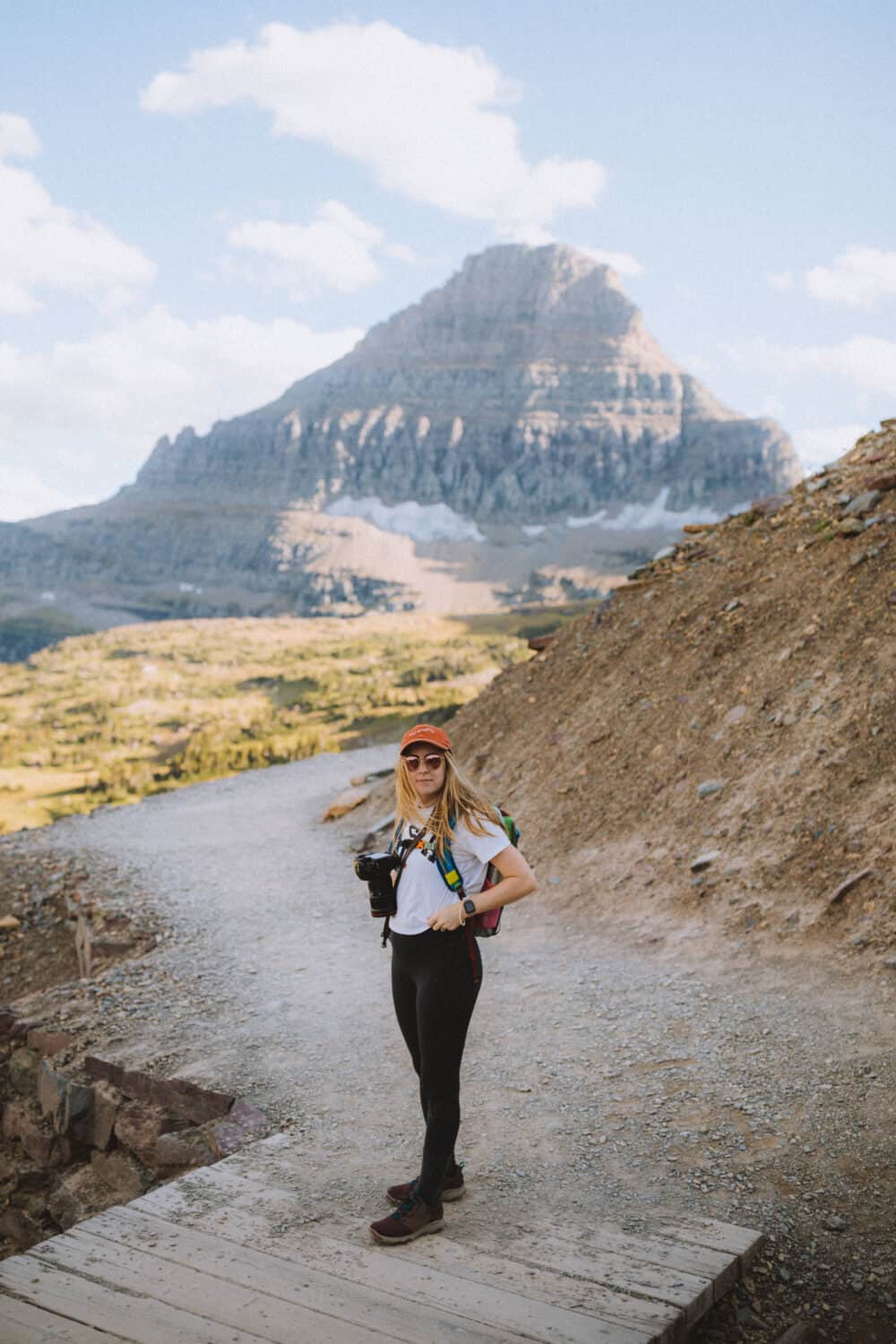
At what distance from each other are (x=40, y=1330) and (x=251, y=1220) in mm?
1495

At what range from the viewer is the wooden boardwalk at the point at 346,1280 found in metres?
4.44

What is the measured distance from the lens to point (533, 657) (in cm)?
2308

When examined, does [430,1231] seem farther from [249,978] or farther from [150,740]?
[150,740]

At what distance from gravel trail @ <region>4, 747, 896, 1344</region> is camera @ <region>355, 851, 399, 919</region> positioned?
6.42 feet

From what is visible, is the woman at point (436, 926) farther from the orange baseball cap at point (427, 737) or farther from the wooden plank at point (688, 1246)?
the wooden plank at point (688, 1246)

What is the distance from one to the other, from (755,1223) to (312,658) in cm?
16529

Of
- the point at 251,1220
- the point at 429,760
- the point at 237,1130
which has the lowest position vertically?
the point at 237,1130

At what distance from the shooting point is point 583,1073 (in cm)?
859

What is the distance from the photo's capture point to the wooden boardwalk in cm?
444

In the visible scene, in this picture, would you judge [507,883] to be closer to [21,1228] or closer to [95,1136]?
[95,1136]

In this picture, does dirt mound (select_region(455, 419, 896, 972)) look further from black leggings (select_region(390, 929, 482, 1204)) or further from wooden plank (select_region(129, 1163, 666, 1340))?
wooden plank (select_region(129, 1163, 666, 1340))

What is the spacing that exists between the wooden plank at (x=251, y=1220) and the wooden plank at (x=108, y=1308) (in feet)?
2.55

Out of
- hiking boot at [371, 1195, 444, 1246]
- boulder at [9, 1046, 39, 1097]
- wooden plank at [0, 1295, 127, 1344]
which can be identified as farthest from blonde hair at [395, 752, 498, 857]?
boulder at [9, 1046, 39, 1097]

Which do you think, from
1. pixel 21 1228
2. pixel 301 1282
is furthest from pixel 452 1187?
pixel 21 1228
